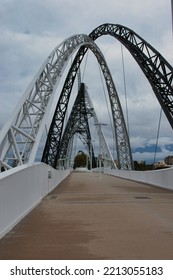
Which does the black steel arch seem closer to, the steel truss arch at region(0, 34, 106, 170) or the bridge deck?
the steel truss arch at region(0, 34, 106, 170)

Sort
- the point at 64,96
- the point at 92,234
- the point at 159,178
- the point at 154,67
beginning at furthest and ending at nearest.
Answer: the point at 64,96
the point at 154,67
the point at 159,178
the point at 92,234

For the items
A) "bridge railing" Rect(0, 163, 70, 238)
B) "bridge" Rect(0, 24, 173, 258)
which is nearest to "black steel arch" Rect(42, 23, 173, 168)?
"bridge" Rect(0, 24, 173, 258)

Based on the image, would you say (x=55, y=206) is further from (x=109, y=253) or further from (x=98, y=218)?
(x=109, y=253)

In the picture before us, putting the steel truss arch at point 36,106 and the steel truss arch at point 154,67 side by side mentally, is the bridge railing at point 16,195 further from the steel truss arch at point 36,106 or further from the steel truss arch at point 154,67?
the steel truss arch at point 154,67

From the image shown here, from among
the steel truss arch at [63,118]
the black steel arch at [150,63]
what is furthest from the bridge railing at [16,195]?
the steel truss arch at [63,118]

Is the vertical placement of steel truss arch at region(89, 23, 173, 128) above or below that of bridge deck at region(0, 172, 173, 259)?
above

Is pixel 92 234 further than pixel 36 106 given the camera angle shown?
No

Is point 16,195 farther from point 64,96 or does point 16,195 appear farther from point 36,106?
point 64,96

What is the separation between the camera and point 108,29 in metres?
64.4

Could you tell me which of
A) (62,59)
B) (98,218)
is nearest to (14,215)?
(98,218)

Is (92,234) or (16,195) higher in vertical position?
(16,195)

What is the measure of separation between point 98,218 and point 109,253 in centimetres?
460

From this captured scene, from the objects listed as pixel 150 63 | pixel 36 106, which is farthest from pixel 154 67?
pixel 36 106

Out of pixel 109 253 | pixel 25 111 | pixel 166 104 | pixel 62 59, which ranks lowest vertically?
pixel 109 253
